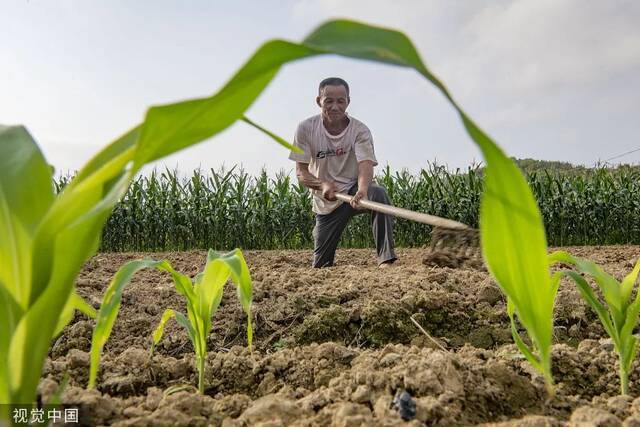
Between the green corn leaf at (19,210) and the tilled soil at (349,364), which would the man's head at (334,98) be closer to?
the tilled soil at (349,364)

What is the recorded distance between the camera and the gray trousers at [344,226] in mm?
4961

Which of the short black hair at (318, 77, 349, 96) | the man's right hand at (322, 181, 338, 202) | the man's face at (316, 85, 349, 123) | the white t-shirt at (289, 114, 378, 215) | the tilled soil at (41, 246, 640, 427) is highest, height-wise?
the short black hair at (318, 77, 349, 96)

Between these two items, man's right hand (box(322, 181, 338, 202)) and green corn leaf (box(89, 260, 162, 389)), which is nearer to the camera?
green corn leaf (box(89, 260, 162, 389))

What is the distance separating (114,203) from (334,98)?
14.0 ft

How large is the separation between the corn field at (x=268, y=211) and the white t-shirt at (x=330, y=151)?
3943mm

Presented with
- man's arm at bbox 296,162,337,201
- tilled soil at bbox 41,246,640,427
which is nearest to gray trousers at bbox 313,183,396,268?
man's arm at bbox 296,162,337,201

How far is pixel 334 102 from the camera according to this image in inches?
193

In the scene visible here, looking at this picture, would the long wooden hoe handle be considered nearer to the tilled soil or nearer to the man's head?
the tilled soil

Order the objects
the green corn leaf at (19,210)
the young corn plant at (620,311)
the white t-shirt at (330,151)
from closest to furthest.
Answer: the green corn leaf at (19,210) → the young corn plant at (620,311) → the white t-shirt at (330,151)

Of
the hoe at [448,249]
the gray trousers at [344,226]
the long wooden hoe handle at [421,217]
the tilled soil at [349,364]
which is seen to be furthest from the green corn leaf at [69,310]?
the gray trousers at [344,226]

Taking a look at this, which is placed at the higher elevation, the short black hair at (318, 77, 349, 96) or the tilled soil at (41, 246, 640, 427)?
the short black hair at (318, 77, 349, 96)

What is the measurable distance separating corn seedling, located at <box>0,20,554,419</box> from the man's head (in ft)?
13.5

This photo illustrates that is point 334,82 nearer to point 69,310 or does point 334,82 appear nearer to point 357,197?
point 357,197

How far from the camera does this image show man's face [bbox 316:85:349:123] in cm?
485
